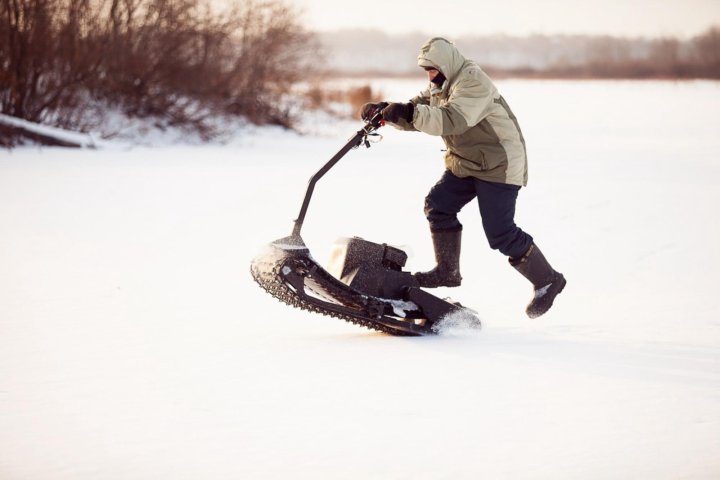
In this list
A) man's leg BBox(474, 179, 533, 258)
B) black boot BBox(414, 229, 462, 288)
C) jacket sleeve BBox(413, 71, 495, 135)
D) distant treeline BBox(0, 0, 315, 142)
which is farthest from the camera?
distant treeline BBox(0, 0, 315, 142)

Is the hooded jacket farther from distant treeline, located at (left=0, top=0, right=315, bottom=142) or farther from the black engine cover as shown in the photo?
distant treeline, located at (left=0, top=0, right=315, bottom=142)

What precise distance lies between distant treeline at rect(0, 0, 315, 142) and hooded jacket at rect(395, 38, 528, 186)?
11.5 m

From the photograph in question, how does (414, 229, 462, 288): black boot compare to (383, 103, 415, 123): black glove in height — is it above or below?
below

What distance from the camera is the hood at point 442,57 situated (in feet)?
13.8

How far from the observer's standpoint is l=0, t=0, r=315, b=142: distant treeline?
1422 cm

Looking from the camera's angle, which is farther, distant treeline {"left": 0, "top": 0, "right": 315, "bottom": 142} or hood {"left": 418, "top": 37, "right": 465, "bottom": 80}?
distant treeline {"left": 0, "top": 0, "right": 315, "bottom": 142}

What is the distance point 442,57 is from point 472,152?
1.62 feet

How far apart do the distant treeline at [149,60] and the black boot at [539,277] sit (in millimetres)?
11693

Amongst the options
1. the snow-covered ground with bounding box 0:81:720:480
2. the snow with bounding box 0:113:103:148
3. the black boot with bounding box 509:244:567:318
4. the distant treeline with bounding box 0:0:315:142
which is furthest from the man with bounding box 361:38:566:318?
the distant treeline with bounding box 0:0:315:142

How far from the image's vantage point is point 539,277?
4.48m

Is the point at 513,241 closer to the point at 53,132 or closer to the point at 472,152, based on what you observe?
the point at 472,152

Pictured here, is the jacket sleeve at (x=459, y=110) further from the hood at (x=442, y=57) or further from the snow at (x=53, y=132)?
the snow at (x=53, y=132)

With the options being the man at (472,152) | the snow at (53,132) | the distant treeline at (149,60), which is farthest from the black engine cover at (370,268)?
the distant treeline at (149,60)

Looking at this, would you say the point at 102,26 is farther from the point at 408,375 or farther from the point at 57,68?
the point at 408,375
